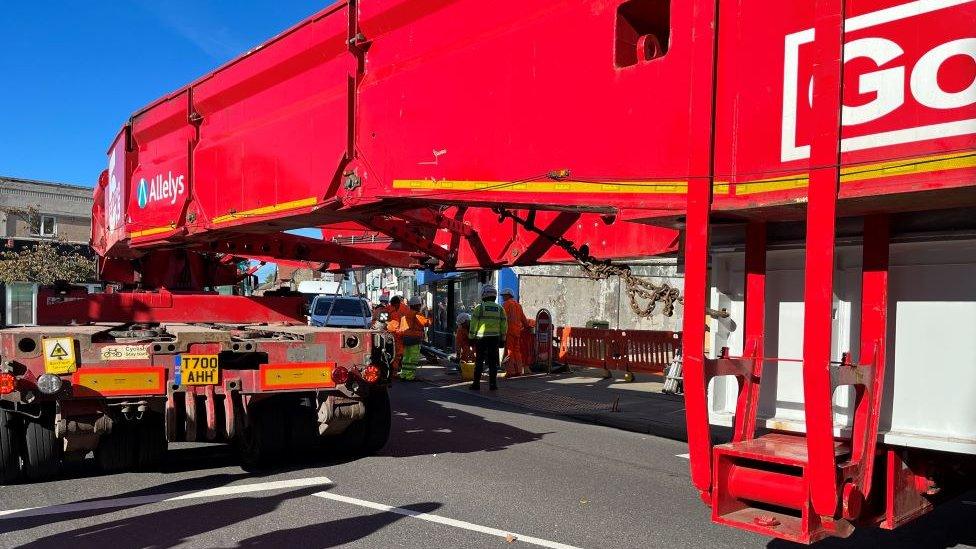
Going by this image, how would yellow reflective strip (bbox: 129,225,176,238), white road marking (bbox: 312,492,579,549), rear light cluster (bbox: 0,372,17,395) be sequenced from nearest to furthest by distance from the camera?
white road marking (bbox: 312,492,579,549), rear light cluster (bbox: 0,372,17,395), yellow reflective strip (bbox: 129,225,176,238)

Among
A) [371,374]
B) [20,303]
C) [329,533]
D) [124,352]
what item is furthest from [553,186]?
[20,303]

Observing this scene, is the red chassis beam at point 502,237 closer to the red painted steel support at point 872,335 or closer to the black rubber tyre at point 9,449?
the black rubber tyre at point 9,449

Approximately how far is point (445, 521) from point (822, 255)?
3.55 metres

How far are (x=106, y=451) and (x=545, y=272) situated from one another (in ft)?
52.5

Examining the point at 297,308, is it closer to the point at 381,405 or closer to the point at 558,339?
the point at 381,405

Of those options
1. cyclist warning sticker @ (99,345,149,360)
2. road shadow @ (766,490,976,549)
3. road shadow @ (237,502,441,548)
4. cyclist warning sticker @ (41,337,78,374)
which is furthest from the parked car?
road shadow @ (766,490,976,549)

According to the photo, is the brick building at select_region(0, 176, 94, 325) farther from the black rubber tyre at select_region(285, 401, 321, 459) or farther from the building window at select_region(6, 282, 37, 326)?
the black rubber tyre at select_region(285, 401, 321, 459)

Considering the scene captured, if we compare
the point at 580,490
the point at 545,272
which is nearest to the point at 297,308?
the point at 580,490

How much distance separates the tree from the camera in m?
29.4

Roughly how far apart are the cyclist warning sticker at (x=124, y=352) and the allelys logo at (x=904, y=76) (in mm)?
5042

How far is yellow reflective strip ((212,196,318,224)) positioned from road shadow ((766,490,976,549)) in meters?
3.91

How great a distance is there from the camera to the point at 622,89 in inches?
150

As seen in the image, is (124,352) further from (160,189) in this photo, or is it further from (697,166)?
(697,166)

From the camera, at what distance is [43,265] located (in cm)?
3020
